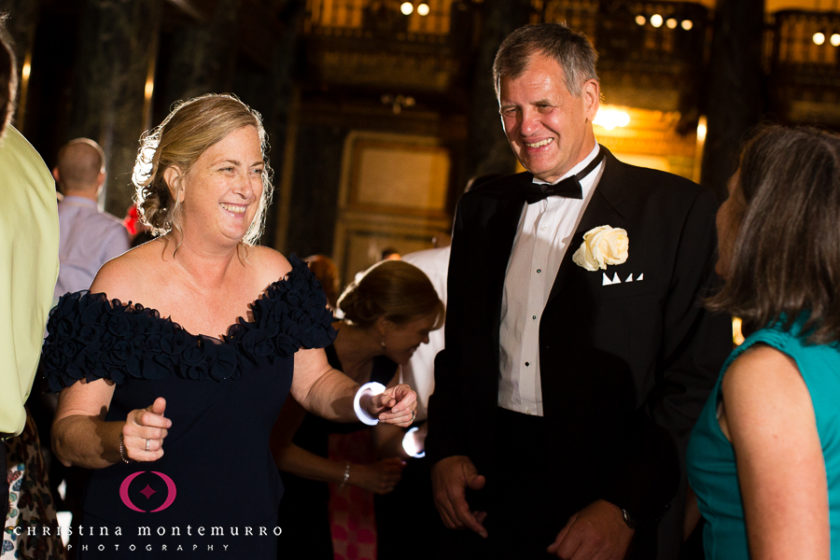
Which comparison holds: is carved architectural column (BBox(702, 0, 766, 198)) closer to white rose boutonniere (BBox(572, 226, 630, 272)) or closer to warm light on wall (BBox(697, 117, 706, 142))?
warm light on wall (BBox(697, 117, 706, 142))

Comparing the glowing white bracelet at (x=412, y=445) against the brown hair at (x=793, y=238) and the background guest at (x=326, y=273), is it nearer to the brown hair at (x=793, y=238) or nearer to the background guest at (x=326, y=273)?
the brown hair at (x=793, y=238)

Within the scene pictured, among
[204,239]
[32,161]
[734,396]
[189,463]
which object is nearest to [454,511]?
[189,463]

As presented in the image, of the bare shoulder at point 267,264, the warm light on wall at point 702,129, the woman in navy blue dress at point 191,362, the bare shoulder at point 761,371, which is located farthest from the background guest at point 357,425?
the warm light on wall at point 702,129

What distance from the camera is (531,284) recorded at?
2633 mm

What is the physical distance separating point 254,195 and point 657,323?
115 cm

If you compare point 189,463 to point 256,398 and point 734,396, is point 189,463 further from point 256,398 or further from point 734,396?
point 734,396

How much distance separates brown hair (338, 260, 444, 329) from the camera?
12.3ft

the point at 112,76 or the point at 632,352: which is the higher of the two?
the point at 112,76

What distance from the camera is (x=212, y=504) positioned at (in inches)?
90.3

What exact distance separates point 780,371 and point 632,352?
915 mm

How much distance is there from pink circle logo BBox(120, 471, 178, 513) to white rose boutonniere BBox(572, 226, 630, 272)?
48.7 inches

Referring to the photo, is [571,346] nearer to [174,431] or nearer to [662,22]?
[174,431]

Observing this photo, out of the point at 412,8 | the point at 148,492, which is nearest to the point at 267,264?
the point at 148,492

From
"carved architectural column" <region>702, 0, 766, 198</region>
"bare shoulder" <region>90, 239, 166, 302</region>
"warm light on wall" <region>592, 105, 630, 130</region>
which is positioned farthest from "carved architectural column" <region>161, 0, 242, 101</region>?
"bare shoulder" <region>90, 239, 166, 302</region>
